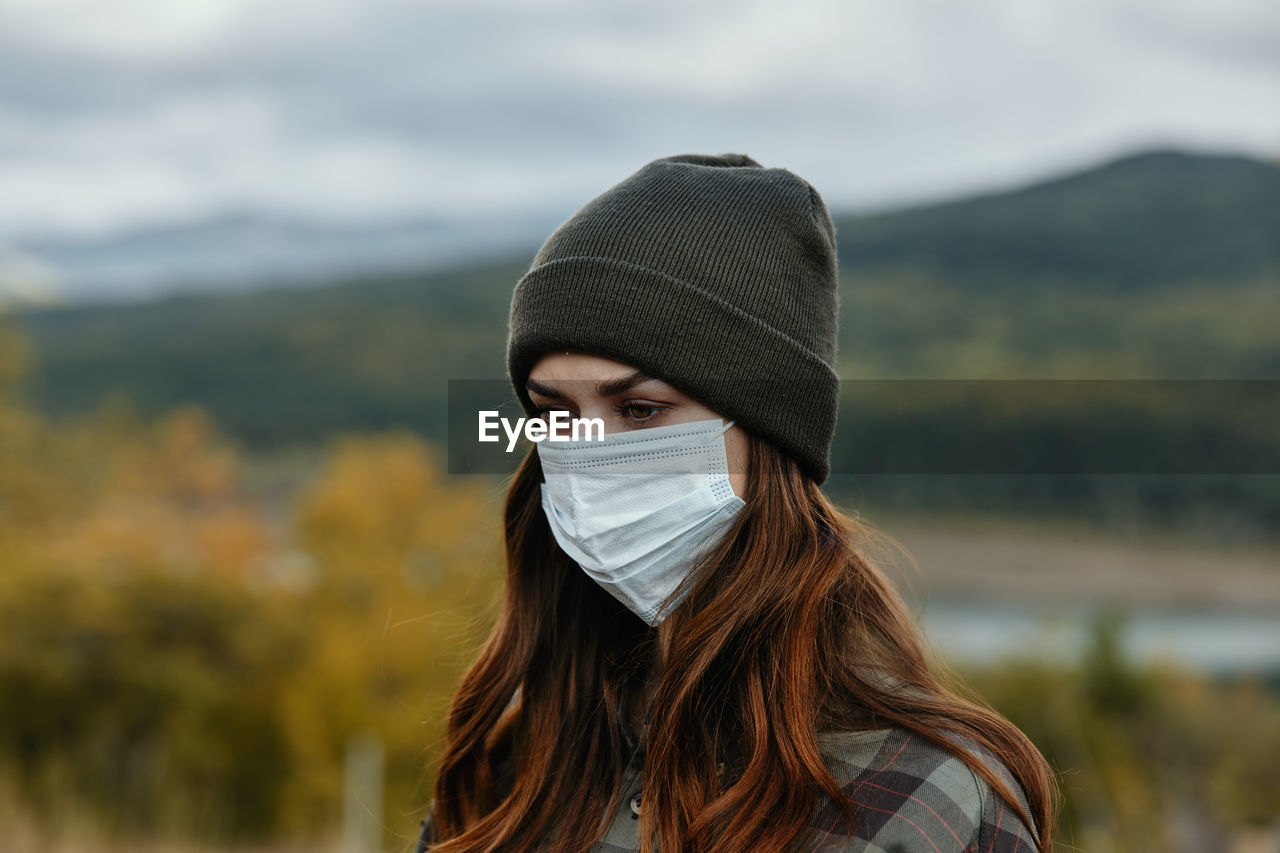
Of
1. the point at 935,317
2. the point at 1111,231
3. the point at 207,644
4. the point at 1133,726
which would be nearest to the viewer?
the point at 207,644

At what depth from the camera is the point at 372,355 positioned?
95.4m

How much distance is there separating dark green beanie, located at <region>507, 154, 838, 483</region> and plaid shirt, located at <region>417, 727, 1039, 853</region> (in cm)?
48

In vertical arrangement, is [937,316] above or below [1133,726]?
above

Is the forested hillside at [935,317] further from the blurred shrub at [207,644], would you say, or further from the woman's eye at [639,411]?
the woman's eye at [639,411]

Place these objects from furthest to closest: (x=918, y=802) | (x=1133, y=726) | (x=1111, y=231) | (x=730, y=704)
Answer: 1. (x=1111, y=231)
2. (x=1133, y=726)
3. (x=730, y=704)
4. (x=918, y=802)

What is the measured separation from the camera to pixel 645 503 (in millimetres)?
1896

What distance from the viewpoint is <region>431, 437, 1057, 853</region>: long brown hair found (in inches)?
64.3

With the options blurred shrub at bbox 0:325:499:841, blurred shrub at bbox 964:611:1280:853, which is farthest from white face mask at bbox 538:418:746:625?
blurred shrub at bbox 964:611:1280:853

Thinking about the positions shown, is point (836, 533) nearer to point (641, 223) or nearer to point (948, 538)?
point (641, 223)

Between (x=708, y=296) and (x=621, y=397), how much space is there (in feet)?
0.69

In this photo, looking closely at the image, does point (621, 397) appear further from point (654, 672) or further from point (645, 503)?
point (654, 672)

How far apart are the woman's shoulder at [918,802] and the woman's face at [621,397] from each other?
47cm

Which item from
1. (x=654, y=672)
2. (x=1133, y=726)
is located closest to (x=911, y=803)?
(x=654, y=672)

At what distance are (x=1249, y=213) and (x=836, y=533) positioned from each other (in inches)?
4329
